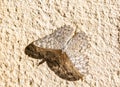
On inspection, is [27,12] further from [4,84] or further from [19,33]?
[4,84]

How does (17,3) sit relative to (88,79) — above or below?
above

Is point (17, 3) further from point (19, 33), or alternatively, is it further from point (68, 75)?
point (68, 75)

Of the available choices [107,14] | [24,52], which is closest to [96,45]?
[107,14]
